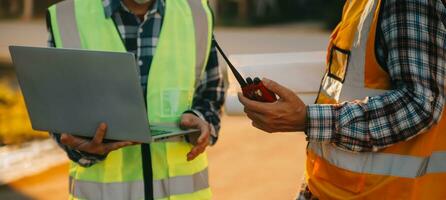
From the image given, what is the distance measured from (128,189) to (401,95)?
1072mm

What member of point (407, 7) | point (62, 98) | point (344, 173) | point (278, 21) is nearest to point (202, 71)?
point (62, 98)

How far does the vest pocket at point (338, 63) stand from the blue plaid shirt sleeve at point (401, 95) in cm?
18

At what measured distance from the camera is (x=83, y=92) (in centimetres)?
216

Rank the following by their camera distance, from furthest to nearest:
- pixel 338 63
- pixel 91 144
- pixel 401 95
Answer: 1. pixel 91 144
2. pixel 338 63
3. pixel 401 95

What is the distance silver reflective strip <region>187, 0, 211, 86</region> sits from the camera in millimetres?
2590

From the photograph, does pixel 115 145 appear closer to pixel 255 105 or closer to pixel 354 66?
pixel 255 105

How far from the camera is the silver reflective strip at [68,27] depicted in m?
2.49

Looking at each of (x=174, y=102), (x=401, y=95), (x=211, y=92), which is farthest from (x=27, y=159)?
(x=401, y=95)

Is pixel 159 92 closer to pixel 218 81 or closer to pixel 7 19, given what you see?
pixel 218 81

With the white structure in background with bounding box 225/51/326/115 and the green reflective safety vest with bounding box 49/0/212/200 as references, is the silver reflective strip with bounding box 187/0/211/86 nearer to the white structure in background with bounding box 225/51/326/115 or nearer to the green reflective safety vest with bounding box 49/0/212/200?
the green reflective safety vest with bounding box 49/0/212/200

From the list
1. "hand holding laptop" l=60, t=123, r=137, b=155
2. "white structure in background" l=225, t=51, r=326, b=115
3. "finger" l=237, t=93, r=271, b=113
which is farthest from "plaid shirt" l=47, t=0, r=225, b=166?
"finger" l=237, t=93, r=271, b=113

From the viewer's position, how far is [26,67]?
2219 millimetres

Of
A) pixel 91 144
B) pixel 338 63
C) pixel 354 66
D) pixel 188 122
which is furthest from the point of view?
pixel 188 122

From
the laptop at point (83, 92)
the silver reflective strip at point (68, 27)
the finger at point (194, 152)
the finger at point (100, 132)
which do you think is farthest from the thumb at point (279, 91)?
the silver reflective strip at point (68, 27)
